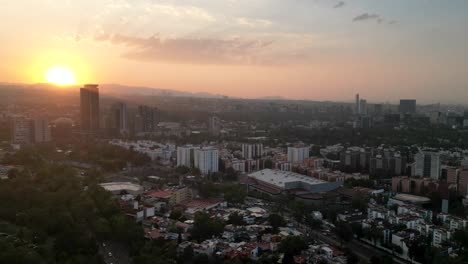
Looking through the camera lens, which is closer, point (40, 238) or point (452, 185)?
point (40, 238)

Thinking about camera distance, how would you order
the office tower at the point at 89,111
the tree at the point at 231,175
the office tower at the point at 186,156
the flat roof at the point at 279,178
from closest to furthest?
the flat roof at the point at 279,178
the tree at the point at 231,175
the office tower at the point at 186,156
the office tower at the point at 89,111

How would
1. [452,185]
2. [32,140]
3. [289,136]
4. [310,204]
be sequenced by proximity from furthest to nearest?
1. [289,136]
2. [32,140]
3. [452,185]
4. [310,204]

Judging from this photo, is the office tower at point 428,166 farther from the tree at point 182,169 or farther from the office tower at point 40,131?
the office tower at point 40,131

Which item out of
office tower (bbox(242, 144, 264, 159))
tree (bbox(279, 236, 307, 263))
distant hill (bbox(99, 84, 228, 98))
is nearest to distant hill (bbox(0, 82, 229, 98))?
distant hill (bbox(99, 84, 228, 98))

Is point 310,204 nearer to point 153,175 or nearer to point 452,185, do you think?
point 452,185

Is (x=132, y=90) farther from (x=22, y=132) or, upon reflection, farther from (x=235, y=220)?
(x=235, y=220)

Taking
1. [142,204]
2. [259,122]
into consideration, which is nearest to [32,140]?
[142,204]

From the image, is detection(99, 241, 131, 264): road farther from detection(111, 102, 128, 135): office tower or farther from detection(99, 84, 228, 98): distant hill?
detection(99, 84, 228, 98): distant hill

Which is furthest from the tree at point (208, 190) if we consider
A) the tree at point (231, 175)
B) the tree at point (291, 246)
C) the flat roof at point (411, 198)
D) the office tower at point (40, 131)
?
the office tower at point (40, 131)
